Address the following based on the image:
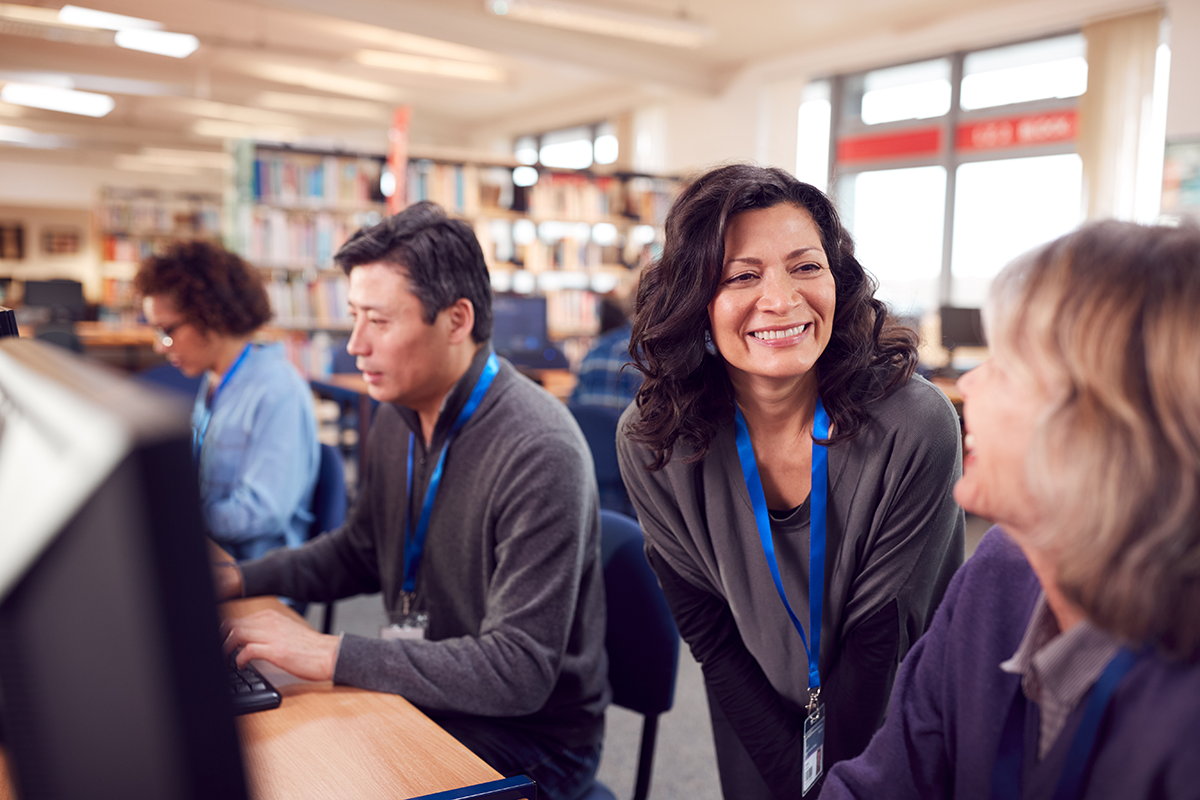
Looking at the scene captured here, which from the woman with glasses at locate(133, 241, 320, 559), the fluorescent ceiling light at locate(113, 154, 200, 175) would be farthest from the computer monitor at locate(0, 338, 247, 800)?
the fluorescent ceiling light at locate(113, 154, 200, 175)

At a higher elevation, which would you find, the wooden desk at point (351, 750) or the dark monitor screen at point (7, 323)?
the dark monitor screen at point (7, 323)

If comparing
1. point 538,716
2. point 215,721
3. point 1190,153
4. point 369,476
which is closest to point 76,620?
point 215,721

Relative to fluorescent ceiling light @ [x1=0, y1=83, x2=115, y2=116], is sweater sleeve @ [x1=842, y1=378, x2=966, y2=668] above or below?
below

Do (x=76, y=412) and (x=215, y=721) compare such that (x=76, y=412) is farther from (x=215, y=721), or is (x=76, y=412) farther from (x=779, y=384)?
(x=779, y=384)

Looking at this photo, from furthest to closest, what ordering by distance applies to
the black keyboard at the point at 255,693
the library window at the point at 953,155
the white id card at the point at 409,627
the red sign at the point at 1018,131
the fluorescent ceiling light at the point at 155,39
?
1. the library window at the point at 953,155
2. the red sign at the point at 1018,131
3. the fluorescent ceiling light at the point at 155,39
4. the white id card at the point at 409,627
5. the black keyboard at the point at 255,693

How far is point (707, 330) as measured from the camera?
1419 millimetres

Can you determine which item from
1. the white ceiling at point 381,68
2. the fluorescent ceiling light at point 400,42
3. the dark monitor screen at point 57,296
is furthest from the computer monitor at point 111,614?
the dark monitor screen at point 57,296

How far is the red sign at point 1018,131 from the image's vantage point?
6.46m

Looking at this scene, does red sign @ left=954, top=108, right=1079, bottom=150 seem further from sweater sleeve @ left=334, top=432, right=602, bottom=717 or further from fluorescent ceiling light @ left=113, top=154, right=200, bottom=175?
fluorescent ceiling light @ left=113, top=154, right=200, bottom=175

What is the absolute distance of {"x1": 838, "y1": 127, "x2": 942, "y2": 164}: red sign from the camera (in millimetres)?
7359

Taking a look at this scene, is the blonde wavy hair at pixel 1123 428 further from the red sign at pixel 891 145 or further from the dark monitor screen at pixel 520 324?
the red sign at pixel 891 145

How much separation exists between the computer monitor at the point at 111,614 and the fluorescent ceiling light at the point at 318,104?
426 inches

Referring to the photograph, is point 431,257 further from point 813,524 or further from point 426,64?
point 426,64

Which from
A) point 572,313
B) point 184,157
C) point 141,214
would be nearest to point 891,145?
point 572,313
